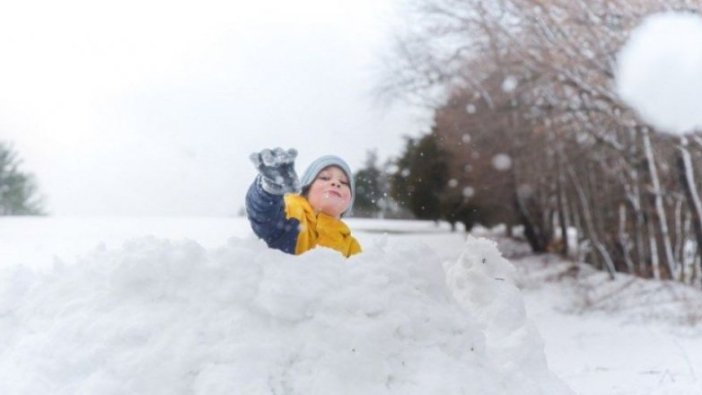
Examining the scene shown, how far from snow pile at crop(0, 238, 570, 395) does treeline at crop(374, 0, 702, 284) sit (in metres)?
7.12

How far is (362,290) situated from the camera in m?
2.64

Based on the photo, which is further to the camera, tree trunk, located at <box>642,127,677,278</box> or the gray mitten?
tree trunk, located at <box>642,127,677,278</box>

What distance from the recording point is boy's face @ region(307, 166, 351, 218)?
3.49 m

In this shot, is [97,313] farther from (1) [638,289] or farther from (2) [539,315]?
(1) [638,289]

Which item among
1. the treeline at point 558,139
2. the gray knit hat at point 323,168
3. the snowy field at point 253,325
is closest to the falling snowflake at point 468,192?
the treeline at point 558,139

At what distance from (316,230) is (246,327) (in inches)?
38.3

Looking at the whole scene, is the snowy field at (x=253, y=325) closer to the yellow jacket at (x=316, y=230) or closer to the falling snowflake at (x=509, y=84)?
the yellow jacket at (x=316, y=230)

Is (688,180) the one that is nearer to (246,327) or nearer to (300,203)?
(300,203)

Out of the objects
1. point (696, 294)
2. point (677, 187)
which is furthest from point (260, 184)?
point (677, 187)

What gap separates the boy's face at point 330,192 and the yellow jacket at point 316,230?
36 millimetres

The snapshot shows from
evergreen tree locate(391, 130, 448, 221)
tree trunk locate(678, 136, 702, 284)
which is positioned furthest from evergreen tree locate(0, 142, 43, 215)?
tree trunk locate(678, 136, 702, 284)

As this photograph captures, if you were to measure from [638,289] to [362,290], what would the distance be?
11.0m

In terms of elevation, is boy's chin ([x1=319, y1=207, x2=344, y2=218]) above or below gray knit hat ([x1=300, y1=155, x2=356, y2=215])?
below

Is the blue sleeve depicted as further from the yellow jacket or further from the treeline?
the treeline
